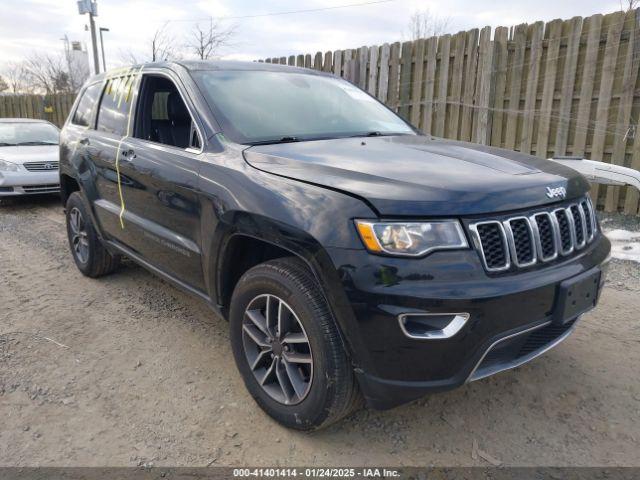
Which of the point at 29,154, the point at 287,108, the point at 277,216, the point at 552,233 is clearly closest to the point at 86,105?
the point at 287,108

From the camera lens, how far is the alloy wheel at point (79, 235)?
14.7 feet

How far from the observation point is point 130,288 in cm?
434

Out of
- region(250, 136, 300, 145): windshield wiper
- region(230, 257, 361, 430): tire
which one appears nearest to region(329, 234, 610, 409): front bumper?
region(230, 257, 361, 430): tire

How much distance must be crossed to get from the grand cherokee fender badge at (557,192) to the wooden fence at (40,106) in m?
16.3

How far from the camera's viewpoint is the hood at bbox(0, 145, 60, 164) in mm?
7988

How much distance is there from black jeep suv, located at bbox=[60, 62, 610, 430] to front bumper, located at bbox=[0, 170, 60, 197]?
Result: 5687 millimetres

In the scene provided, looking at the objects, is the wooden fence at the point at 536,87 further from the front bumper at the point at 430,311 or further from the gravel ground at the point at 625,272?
the front bumper at the point at 430,311

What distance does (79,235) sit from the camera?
4.59 m

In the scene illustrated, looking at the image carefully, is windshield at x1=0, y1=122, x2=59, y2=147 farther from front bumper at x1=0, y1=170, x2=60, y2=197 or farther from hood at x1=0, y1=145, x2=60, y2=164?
front bumper at x1=0, y1=170, x2=60, y2=197

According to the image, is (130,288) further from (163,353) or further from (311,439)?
(311,439)

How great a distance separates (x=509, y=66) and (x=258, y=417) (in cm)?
584

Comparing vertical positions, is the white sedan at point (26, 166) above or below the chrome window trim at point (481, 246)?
below

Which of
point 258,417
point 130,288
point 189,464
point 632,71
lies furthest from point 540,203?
point 632,71

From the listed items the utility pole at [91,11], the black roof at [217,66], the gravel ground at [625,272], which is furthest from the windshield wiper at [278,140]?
the utility pole at [91,11]
